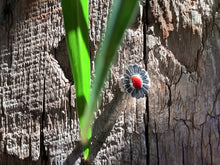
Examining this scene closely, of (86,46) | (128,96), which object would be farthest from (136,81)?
(86,46)

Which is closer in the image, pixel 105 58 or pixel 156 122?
pixel 105 58

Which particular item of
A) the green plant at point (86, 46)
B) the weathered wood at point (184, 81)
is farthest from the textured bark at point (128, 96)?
the green plant at point (86, 46)

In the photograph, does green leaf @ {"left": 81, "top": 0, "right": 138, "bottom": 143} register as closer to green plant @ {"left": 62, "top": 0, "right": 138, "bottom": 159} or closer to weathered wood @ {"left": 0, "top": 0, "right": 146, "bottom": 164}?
green plant @ {"left": 62, "top": 0, "right": 138, "bottom": 159}

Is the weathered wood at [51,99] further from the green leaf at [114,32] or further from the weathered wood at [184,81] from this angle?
the green leaf at [114,32]

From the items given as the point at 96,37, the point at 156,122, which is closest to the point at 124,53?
the point at 96,37

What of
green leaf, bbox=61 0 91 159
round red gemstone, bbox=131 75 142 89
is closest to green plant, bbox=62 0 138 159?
green leaf, bbox=61 0 91 159

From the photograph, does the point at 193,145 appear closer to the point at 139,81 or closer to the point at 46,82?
the point at 139,81

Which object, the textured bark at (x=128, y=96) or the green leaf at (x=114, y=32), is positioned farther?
the textured bark at (x=128, y=96)
